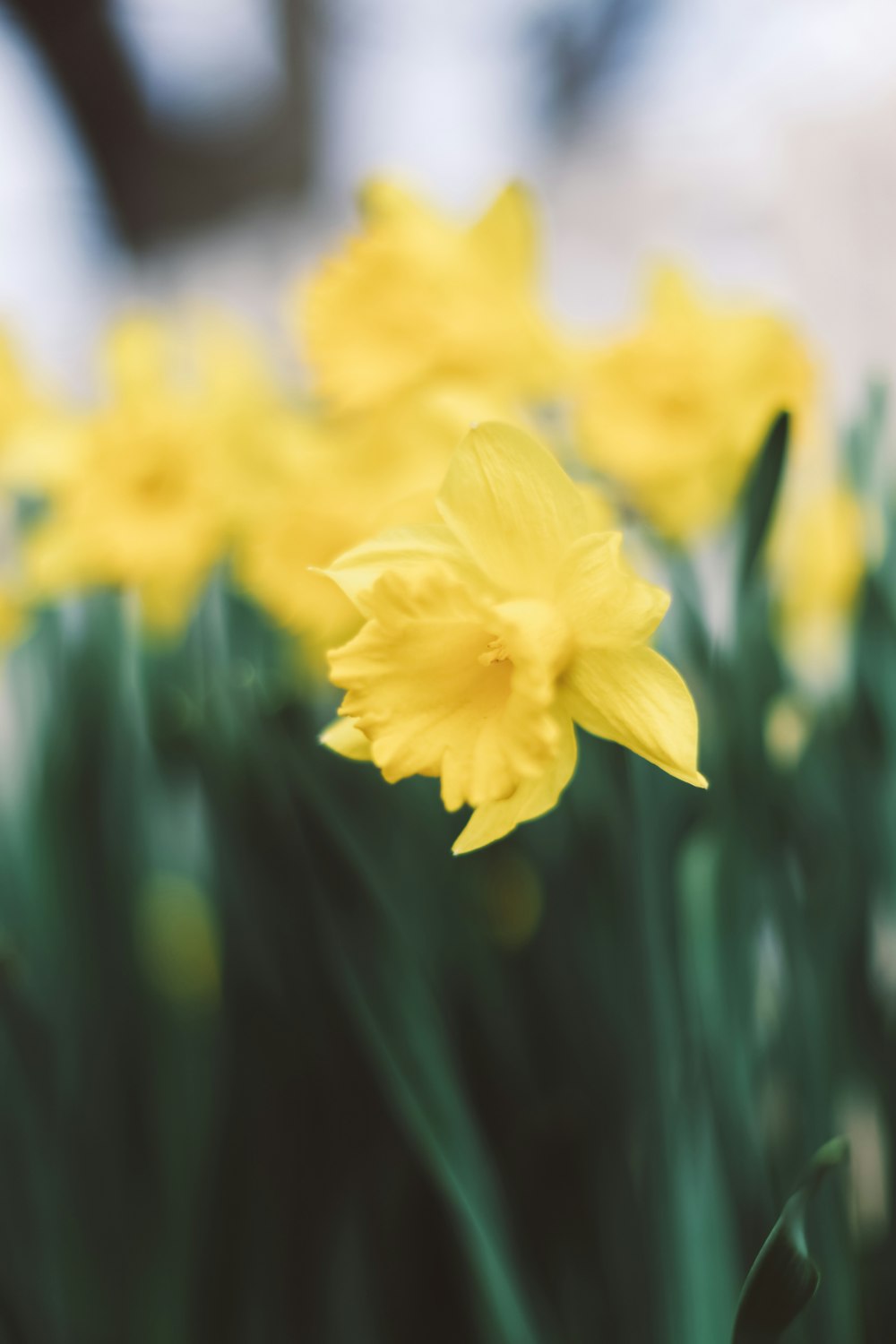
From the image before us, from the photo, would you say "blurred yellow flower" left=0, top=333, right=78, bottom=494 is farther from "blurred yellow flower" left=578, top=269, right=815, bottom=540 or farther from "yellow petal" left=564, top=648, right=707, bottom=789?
"yellow petal" left=564, top=648, right=707, bottom=789

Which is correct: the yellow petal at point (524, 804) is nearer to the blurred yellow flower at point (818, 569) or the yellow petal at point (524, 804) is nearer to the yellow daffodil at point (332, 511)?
the yellow daffodil at point (332, 511)

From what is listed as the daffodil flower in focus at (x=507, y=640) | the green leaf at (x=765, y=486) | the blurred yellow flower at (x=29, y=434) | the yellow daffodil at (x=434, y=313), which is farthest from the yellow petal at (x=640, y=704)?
the blurred yellow flower at (x=29, y=434)

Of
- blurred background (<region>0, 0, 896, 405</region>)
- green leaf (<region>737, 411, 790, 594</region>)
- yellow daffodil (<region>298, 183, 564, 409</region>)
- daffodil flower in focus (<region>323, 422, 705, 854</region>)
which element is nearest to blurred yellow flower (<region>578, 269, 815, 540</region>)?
yellow daffodil (<region>298, 183, 564, 409</region>)

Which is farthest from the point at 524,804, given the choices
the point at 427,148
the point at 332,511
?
the point at 427,148

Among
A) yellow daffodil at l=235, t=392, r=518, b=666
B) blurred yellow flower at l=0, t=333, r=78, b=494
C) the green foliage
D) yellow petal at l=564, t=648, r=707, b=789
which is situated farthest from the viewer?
blurred yellow flower at l=0, t=333, r=78, b=494

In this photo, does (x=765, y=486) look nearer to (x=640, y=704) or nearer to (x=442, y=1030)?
(x=640, y=704)

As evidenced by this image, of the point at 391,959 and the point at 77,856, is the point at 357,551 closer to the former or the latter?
the point at 391,959

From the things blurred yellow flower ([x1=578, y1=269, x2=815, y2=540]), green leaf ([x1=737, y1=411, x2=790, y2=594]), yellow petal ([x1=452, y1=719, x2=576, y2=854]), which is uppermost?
blurred yellow flower ([x1=578, y1=269, x2=815, y2=540])

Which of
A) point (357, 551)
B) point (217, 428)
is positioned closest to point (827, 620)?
point (217, 428)
